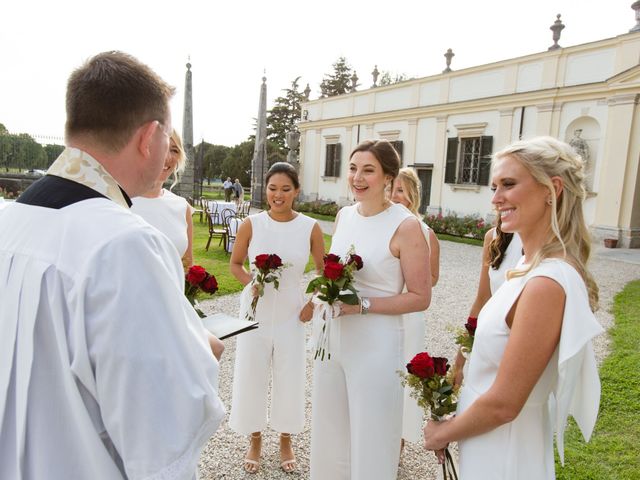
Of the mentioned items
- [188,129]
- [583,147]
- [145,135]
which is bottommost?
[145,135]

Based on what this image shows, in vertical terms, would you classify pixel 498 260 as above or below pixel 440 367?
above

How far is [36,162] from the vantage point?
690 inches

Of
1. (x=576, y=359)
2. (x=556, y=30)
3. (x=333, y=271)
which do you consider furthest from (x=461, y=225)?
(x=576, y=359)

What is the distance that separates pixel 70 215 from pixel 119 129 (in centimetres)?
27

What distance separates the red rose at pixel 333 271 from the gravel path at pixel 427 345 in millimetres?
684

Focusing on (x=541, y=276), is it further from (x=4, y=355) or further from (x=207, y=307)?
(x=207, y=307)

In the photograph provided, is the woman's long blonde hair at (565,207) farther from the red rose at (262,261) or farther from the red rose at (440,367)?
the red rose at (262,261)

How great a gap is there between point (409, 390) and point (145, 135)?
127 inches

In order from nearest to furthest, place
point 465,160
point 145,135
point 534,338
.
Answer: point 145,135 < point 534,338 < point 465,160

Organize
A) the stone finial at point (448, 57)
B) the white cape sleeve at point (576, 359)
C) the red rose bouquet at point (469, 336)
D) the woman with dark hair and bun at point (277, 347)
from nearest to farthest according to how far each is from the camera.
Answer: the white cape sleeve at point (576, 359) < the red rose bouquet at point (469, 336) < the woman with dark hair and bun at point (277, 347) < the stone finial at point (448, 57)

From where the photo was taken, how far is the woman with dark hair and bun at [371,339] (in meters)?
2.66

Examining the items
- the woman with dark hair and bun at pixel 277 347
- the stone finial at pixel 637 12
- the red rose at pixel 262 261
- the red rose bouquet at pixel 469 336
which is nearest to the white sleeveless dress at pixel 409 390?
the woman with dark hair and bun at pixel 277 347

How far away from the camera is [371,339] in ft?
9.00

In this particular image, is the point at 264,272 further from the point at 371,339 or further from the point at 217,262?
the point at 217,262
